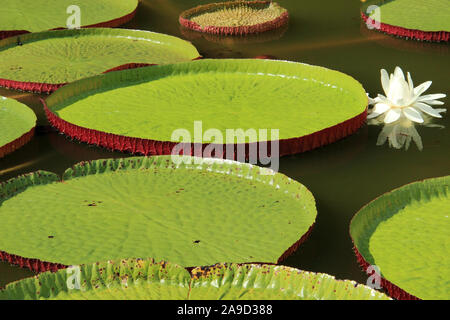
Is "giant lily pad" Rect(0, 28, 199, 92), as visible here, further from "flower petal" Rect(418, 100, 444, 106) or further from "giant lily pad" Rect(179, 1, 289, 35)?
"flower petal" Rect(418, 100, 444, 106)

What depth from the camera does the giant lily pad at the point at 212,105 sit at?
350cm

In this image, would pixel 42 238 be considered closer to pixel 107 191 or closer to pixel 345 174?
pixel 107 191

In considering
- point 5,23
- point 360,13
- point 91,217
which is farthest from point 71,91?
point 360,13

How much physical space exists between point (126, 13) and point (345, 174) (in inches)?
114

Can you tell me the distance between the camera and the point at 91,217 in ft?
9.45

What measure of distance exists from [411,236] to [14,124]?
6.38 feet

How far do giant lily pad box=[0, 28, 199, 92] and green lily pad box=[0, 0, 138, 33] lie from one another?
318 mm

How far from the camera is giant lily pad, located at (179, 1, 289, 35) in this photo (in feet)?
17.6

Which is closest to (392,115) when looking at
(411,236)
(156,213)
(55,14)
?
(411,236)

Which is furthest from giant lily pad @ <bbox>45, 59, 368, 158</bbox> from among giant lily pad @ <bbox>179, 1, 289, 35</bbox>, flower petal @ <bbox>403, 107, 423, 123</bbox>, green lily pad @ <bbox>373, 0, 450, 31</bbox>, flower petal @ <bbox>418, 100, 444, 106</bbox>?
green lily pad @ <bbox>373, 0, 450, 31</bbox>

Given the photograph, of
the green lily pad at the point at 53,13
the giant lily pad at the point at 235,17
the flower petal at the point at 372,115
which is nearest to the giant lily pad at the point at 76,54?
the green lily pad at the point at 53,13

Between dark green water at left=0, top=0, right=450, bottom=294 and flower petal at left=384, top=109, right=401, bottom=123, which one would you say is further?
flower petal at left=384, top=109, right=401, bottom=123

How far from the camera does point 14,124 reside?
371cm

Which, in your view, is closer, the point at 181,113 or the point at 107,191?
the point at 107,191
